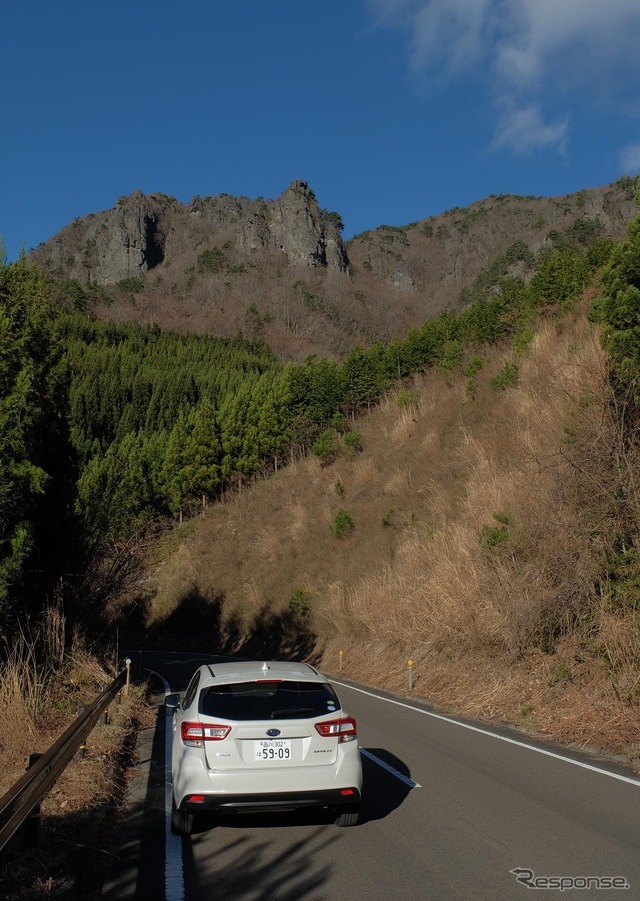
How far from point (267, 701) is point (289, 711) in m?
0.24

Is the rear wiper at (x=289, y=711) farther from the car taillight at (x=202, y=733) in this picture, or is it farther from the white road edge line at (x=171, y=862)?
the white road edge line at (x=171, y=862)

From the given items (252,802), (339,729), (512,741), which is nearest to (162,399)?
(512,741)

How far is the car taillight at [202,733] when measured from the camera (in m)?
6.02

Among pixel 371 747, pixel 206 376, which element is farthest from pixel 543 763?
pixel 206 376

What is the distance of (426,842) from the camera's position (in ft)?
19.5

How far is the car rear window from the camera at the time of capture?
20.4 ft

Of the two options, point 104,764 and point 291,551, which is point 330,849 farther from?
point 291,551

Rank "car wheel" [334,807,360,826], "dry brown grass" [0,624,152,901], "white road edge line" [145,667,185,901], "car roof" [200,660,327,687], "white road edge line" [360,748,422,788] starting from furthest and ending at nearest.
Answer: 1. "white road edge line" [360,748,422,788]
2. "car roof" [200,660,327,687]
3. "car wheel" [334,807,360,826]
4. "dry brown grass" [0,624,152,901]
5. "white road edge line" [145,667,185,901]

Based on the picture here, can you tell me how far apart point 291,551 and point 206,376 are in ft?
218

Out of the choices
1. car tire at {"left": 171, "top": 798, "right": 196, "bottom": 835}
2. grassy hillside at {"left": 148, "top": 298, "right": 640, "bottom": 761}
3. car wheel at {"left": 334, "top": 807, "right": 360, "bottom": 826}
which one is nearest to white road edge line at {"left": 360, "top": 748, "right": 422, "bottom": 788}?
car wheel at {"left": 334, "top": 807, "right": 360, "bottom": 826}

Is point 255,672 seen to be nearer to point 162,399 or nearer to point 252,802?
point 252,802

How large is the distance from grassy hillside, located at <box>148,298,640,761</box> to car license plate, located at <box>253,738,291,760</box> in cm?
560

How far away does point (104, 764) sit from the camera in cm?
886

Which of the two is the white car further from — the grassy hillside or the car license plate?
the grassy hillside
